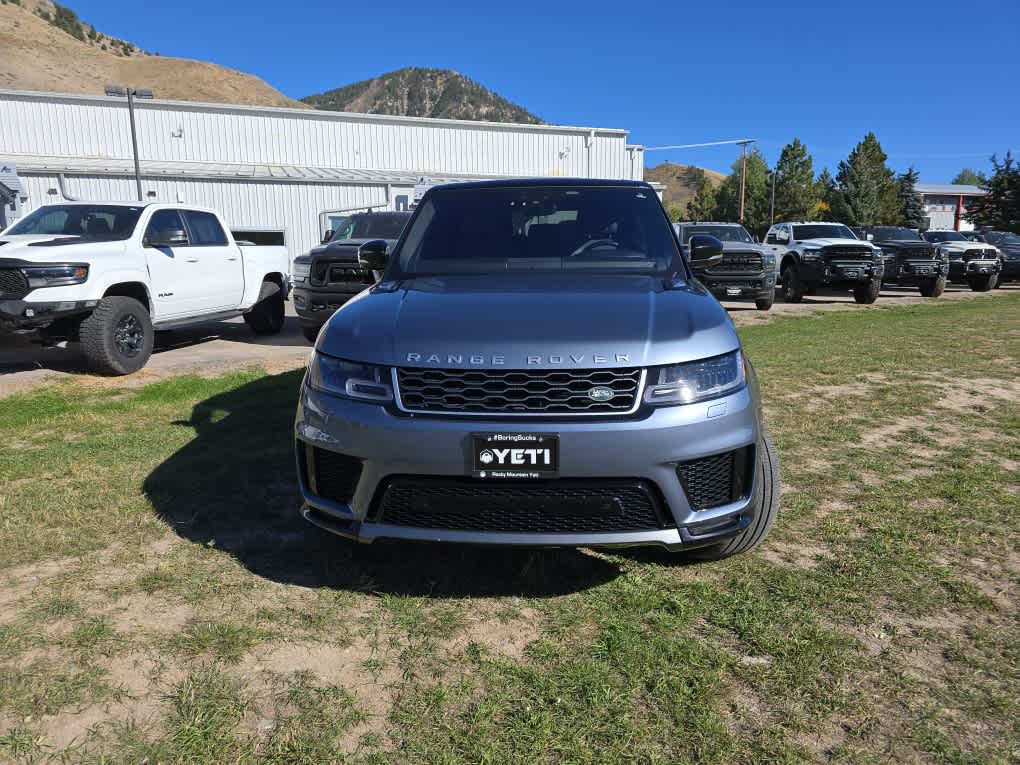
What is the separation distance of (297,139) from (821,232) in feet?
67.4

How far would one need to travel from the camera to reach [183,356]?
30.0ft

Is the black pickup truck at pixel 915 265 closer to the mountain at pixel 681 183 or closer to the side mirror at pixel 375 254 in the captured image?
the side mirror at pixel 375 254

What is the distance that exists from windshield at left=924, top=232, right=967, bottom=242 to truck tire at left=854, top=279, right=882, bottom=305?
792cm

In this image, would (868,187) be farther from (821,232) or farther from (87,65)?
(87,65)

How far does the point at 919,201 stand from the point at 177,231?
72756 mm

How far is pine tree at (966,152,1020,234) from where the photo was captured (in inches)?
1684

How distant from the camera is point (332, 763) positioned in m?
1.97

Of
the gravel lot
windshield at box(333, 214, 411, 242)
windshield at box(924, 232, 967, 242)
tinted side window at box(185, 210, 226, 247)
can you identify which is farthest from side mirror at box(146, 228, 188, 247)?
windshield at box(924, 232, 967, 242)

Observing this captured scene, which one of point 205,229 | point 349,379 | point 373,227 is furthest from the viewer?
point 373,227

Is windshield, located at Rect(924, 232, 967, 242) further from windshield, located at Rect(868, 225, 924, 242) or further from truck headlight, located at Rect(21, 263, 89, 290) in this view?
truck headlight, located at Rect(21, 263, 89, 290)

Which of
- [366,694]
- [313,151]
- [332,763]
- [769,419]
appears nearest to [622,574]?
[366,694]

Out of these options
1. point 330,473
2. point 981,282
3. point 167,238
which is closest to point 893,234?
point 981,282

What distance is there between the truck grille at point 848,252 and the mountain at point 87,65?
333 feet

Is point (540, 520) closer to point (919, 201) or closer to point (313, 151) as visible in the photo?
point (313, 151)
